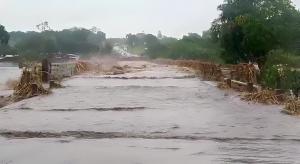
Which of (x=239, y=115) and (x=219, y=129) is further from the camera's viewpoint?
(x=239, y=115)

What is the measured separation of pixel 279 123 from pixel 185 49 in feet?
288

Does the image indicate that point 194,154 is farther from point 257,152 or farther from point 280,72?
point 280,72

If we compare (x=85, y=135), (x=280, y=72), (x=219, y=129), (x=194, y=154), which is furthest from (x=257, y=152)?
(x=280, y=72)

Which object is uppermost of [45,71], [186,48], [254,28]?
Answer: [254,28]

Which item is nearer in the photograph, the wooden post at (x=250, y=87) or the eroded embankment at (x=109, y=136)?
the eroded embankment at (x=109, y=136)

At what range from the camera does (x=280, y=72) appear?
16.2 metres

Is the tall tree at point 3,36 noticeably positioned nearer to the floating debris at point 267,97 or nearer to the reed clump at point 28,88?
the reed clump at point 28,88

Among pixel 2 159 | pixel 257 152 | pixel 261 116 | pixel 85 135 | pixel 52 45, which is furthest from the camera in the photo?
pixel 52 45

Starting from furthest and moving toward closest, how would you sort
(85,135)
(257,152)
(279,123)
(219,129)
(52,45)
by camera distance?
(52,45)
(279,123)
(219,129)
(85,135)
(257,152)

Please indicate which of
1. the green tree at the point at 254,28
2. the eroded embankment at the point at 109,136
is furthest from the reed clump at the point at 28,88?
the green tree at the point at 254,28

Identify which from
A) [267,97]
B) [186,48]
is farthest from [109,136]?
[186,48]

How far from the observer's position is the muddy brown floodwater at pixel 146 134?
741cm

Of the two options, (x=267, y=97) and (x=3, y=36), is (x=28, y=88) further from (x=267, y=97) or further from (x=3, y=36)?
(x=3, y=36)

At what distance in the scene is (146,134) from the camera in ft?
31.3
